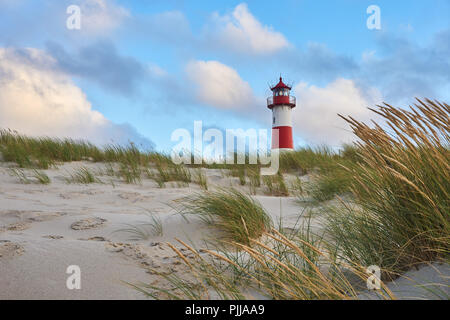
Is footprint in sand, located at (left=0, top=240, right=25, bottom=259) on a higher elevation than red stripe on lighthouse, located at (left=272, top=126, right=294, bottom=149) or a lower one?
lower

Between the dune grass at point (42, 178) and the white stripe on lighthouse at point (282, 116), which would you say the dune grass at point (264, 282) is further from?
the white stripe on lighthouse at point (282, 116)

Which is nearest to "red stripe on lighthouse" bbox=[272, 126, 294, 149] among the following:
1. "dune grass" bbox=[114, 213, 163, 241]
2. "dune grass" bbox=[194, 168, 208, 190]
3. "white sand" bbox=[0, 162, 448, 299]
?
"dune grass" bbox=[194, 168, 208, 190]

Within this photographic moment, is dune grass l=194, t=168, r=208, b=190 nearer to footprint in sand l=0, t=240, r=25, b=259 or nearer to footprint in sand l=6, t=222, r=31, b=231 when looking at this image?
footprint in sand l=6, t=222, r=31, b=231

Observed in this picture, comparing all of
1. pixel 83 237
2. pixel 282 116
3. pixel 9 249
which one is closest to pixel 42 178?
pixel 83 237

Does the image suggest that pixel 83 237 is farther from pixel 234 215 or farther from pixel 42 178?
pixel 42 178

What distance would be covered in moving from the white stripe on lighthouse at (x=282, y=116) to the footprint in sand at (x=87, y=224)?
1799cm

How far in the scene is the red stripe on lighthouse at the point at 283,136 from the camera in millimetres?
19766

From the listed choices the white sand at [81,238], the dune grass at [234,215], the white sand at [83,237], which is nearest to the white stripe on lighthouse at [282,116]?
the white sand at [83,237]

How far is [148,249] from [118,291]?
1.82 ft

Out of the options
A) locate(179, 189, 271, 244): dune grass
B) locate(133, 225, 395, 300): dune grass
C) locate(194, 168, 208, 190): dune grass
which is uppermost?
locate(194, 168, 208, 190): dune grass

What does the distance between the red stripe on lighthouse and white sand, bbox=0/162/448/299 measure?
14630mm

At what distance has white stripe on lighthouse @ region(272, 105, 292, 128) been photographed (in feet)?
66.9
